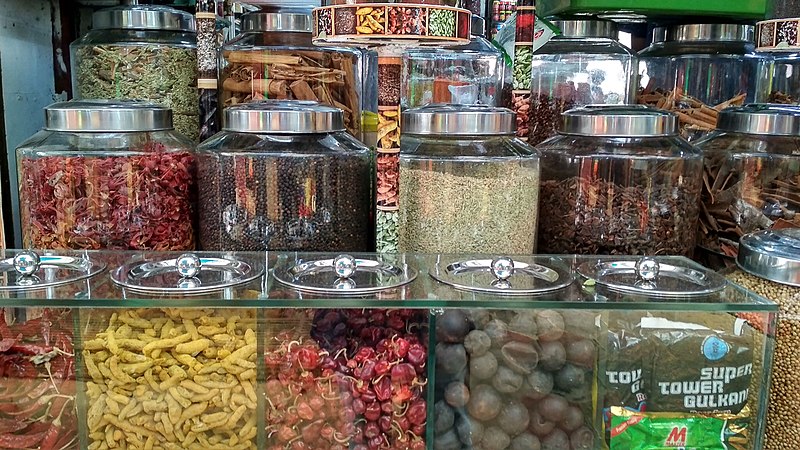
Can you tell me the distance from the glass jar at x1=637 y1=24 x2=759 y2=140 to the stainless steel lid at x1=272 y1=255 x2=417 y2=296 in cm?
94

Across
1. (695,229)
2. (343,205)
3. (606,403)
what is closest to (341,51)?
(343,205)

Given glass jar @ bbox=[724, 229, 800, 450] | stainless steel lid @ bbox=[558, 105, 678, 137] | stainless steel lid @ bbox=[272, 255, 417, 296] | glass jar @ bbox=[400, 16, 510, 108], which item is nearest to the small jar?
stainless steel lid @ bbox=[558, 105, 678, 137]

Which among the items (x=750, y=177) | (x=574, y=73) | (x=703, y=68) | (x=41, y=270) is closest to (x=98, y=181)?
(x=41, y=270)

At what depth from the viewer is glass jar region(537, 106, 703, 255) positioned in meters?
1.21

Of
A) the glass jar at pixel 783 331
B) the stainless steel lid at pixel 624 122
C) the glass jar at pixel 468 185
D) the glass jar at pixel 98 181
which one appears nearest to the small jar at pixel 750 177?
the stainless steel lid at pixel 624 122

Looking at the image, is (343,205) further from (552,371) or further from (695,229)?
(695,229)

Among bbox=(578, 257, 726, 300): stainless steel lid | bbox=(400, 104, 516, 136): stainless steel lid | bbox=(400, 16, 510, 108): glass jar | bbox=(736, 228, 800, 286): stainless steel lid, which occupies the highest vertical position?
bbox=(400, 16, 510, 108): glass jar

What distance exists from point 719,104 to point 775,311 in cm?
90

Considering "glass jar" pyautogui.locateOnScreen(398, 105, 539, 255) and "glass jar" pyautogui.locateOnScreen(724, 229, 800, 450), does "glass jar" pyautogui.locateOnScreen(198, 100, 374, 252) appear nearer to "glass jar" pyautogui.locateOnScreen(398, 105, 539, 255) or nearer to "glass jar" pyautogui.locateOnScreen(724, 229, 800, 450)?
"glass jar" pyautogui.locateOnScreen(398, 105, 539, 255)

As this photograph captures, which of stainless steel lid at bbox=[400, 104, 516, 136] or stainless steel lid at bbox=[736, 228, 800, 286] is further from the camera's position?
stainless steel lid at bbox=[400, 104, 516, 136]

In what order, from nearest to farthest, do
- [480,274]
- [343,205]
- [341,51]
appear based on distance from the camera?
[480,274] < [343,205] < [341,51]

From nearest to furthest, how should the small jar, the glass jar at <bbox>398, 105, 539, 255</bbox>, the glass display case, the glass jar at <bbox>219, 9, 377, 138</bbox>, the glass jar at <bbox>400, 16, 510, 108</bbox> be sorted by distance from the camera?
the glass display case, the glass jar at <bbox>398, 105, 539, 255</bbox>, the small jar, the glass jar at <bbox>219, 9, 377, 138</bbox>, the glass jar at <bbox>400, 16, 510, 108</bbox>

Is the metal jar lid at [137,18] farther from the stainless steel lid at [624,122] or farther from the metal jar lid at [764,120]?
the metal jar lid at [764,120]

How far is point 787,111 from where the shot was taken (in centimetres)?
128
